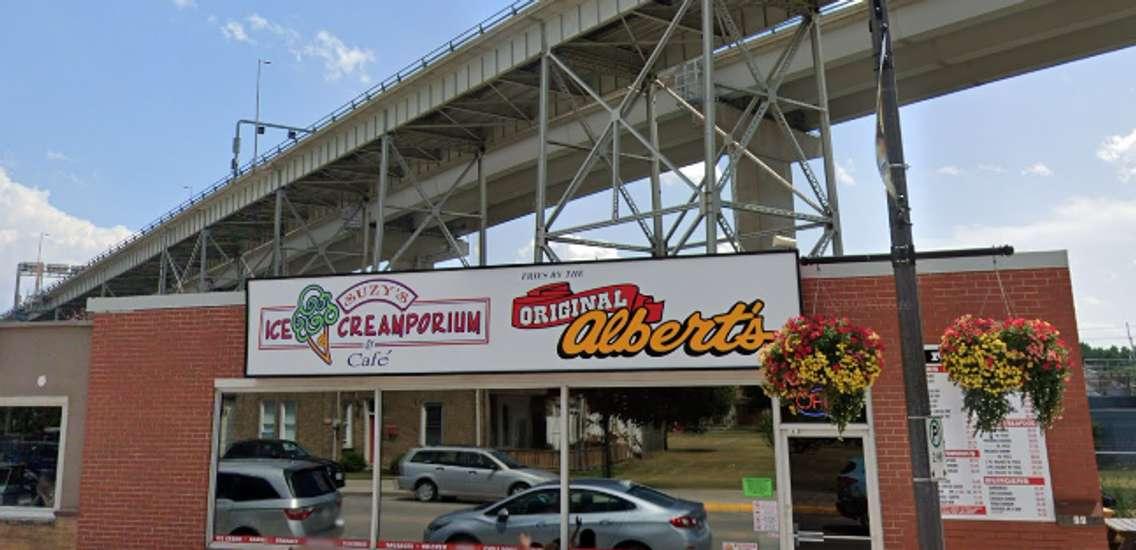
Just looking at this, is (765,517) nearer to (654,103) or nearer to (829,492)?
(829,492)

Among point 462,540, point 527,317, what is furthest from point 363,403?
point 527,317

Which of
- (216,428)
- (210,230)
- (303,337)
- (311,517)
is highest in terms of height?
(210,230)

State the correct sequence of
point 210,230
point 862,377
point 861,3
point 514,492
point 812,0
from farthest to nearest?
point 210,230
point 861,3
point 812,0
point 514,492
point 862,377

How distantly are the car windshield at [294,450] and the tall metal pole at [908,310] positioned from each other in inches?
326

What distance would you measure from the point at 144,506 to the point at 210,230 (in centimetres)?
3321

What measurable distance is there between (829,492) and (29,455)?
11991mm

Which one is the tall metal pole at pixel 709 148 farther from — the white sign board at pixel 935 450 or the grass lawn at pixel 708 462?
the white sign board at pixel 935 450

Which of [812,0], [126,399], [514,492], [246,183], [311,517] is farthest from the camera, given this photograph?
[246,183]

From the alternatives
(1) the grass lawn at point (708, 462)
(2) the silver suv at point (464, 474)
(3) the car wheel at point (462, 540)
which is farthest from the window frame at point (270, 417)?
(1) the grass lawn at point (708, 462)

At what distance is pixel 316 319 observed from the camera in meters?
11.3

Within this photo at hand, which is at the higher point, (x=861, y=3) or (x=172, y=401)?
(x=861, y=3)

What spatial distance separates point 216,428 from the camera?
11.7 metres

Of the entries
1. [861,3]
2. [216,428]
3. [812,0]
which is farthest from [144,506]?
[861,3]

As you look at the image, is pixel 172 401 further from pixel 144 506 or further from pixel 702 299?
pixel 702 299
